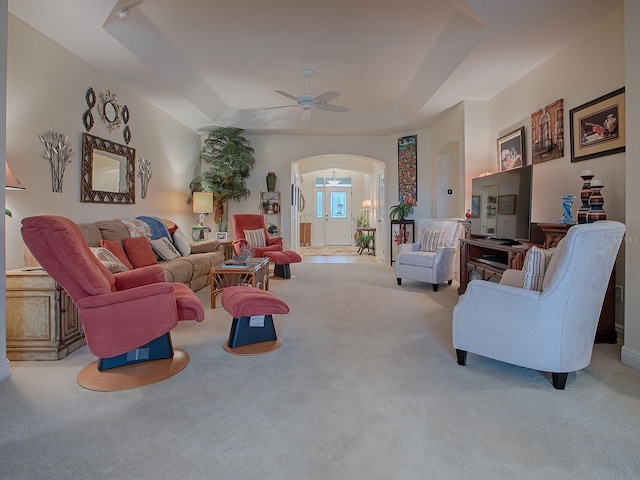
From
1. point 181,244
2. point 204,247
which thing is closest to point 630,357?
point 181,244

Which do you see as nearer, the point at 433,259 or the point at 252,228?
the point at 433,259

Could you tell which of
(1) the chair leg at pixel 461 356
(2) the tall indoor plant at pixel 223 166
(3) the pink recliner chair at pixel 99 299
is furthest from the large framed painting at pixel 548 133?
(2) the tall indoor plant at pixel 223 166

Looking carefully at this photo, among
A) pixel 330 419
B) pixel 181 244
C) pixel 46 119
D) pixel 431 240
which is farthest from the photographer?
pixel 431 240

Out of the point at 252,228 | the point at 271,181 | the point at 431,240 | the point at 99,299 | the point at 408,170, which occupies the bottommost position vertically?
the point at 99,299

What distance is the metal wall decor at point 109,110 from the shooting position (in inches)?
175

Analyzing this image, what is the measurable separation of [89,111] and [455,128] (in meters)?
5.16

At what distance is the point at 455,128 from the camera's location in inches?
239

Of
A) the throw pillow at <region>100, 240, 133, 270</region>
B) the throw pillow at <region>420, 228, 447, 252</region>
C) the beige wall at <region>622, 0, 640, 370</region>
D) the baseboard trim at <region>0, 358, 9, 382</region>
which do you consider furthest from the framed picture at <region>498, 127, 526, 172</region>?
the baseboard trim at <region>0, 358, 9, 382</region>

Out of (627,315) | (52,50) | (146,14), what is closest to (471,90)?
(627,315)

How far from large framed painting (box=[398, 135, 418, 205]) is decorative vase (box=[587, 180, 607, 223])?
475cm

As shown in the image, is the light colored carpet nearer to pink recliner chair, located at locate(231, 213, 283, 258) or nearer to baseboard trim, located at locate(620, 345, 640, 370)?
baseboard trim, located at locate(620, 345, 640, 370)

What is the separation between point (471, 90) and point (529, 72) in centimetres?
79

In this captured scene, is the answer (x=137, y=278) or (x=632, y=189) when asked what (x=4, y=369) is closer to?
(x=137, y=278)

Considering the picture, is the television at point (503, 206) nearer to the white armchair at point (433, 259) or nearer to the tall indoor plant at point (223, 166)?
the white armchair at point (433, 259)
